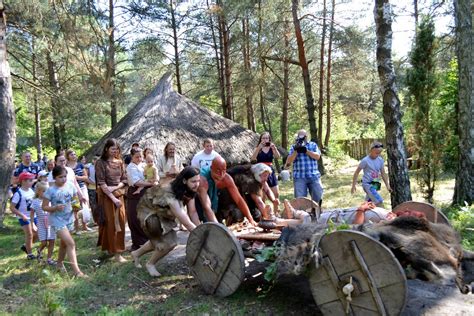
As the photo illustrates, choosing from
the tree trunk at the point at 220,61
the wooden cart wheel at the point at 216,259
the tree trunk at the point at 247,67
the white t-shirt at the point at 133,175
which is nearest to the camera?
the wooden cart wheel at the point at 216,259

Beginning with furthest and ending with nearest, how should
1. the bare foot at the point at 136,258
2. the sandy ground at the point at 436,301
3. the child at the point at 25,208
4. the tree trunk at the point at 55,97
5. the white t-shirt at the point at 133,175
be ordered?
the tree trunk at the point at 55,97
the child at the point at 25,208
the white t-shirt at the point at 133,175
the bare foot at the point at 136,258
the sandy ground at the point at 436,301

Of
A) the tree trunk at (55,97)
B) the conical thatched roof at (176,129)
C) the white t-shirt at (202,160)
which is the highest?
the tree trunk at (55,97)

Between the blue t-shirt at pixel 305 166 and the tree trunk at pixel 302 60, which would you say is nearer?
the blue t-shirt at pixel 305 166

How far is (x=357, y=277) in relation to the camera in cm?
336

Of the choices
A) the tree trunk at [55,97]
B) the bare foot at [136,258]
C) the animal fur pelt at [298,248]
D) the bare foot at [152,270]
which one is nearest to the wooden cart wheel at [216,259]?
the animal fur pelt at [298,248]

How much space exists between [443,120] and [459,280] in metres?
5.74

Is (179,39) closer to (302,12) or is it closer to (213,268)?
(302,12)

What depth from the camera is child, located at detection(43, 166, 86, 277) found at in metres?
5.28

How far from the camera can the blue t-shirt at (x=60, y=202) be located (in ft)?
17.5

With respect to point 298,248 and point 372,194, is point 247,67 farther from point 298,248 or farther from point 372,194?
point 298,248

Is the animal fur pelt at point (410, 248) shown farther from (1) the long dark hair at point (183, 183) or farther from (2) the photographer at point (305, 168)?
(2) the photographer at point (305, 168)

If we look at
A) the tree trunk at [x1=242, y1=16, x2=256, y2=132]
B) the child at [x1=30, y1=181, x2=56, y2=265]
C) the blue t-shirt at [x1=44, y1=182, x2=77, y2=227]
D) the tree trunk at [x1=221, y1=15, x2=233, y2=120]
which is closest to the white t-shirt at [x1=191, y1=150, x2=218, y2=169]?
the blue t-shirt at [x1=44, y1=182, x2=77, y2=227]

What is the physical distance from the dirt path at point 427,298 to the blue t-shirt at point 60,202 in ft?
6.31

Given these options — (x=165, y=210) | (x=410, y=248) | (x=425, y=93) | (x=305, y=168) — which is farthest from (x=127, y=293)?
(x=425, y=93)
